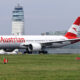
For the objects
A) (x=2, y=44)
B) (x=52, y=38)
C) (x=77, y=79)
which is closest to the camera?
(x=77, y=79)

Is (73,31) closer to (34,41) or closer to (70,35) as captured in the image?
(70,35)

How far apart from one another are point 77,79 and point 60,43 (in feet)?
161

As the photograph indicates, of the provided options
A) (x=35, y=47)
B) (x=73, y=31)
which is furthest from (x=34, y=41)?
(x=73, y=31)

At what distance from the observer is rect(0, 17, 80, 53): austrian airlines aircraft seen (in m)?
67.6

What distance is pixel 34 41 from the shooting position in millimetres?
70375

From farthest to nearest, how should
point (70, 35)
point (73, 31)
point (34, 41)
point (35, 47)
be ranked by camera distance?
point (73, 31), point (70, 35), point (34, 41), point (35, 47)

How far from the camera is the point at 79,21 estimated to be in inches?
2943

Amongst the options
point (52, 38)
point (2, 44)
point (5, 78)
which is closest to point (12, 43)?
point (2, 44)

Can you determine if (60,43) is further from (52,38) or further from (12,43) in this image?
(12,43)

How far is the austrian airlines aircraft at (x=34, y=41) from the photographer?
2662 inches

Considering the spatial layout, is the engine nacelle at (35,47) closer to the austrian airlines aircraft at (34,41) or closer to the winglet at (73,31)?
the austrian airlines aircraft at (34,41)

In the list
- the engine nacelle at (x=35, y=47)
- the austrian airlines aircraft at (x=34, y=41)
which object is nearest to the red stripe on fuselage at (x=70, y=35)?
the austrian airlines aircraft at (x=34, y=41)

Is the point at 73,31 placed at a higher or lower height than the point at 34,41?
higher

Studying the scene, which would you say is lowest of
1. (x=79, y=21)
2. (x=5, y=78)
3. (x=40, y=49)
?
(x=40, y=49)
